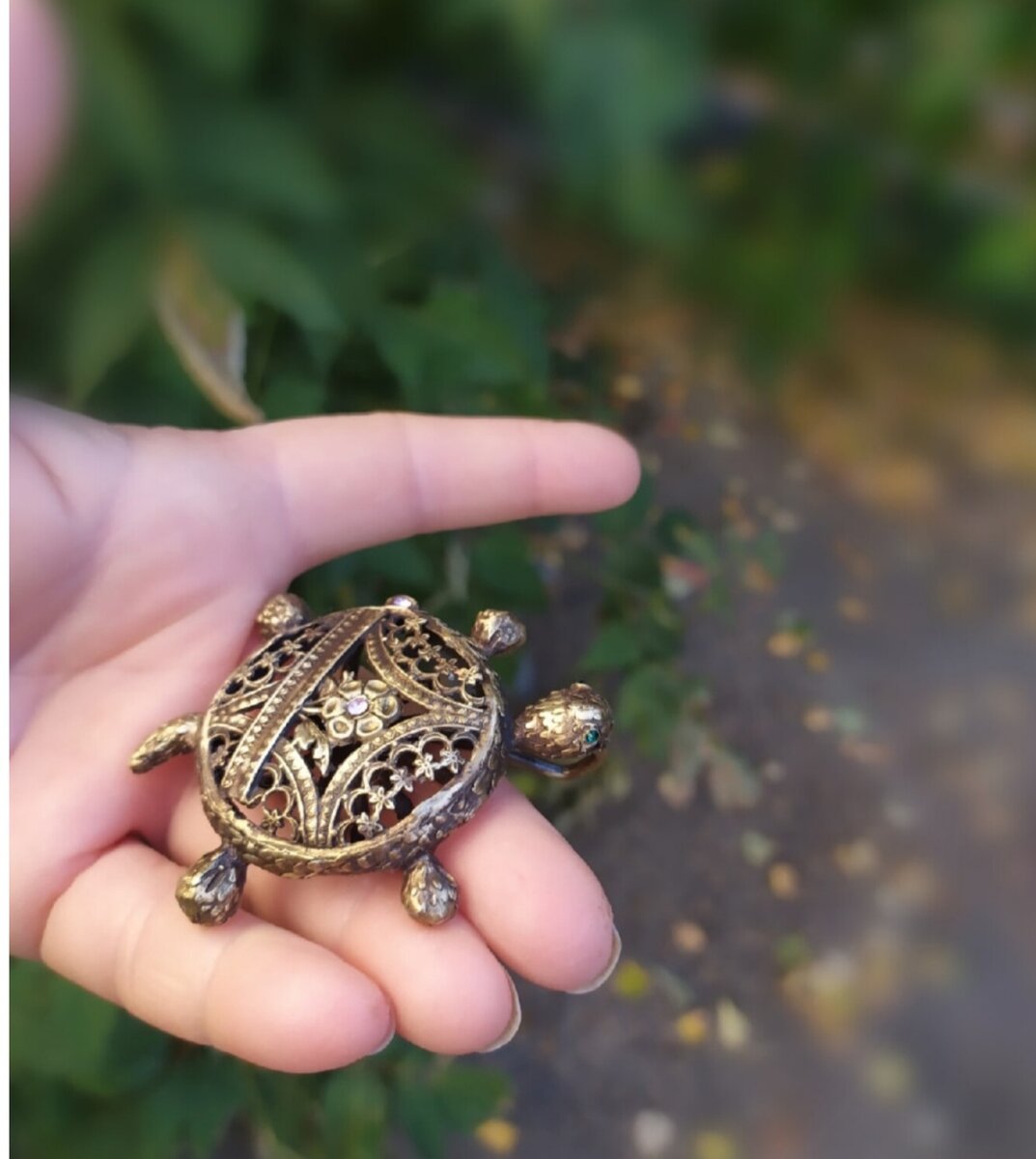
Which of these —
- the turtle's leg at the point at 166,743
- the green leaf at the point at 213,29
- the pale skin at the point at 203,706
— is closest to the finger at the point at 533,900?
the pale skin at the point at 203,706

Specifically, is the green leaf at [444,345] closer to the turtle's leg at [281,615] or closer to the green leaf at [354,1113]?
the turtle's leg at [281,615]

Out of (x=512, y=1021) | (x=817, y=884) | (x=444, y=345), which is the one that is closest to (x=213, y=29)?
(x=444, y=345)

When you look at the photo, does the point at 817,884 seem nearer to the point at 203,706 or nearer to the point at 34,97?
the point at 203,706

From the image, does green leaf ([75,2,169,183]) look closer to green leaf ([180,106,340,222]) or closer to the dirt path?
green leaf ([180,106,340,222])

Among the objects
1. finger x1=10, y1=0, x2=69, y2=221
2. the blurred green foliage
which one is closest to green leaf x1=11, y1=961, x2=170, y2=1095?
the blurred green foliage

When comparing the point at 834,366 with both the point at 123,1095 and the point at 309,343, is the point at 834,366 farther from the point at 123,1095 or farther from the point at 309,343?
the point at 123,1095

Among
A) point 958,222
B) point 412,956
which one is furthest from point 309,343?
point 958,222

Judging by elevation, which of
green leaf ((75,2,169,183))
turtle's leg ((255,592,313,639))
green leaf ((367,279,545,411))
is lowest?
turtle's leg ((255,592,313,639))

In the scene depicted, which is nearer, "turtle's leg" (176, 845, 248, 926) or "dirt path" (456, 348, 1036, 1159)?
"turtle's leg" (176, 845, 248, 926)
